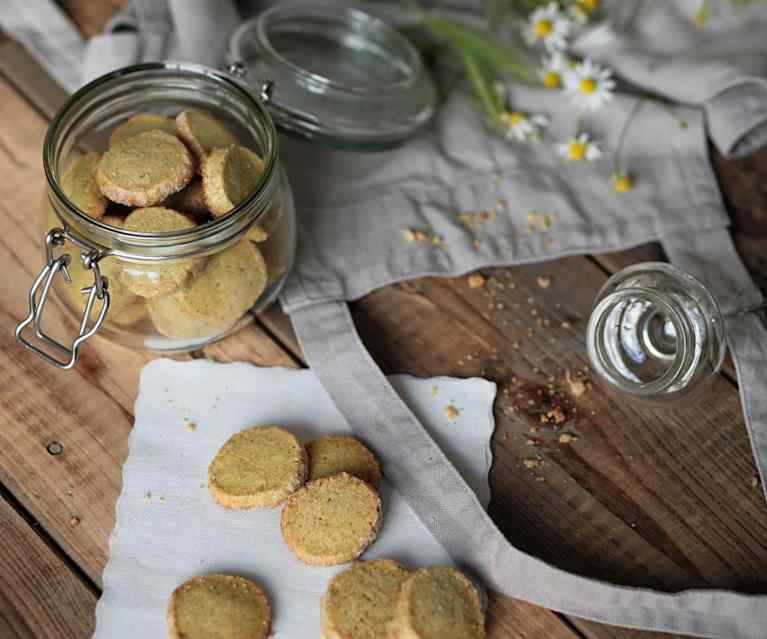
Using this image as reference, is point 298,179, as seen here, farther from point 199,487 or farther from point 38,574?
point 38,574

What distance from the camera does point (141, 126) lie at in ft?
3.14

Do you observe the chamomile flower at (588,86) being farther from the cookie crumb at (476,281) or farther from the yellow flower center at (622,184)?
the cookie crumb at (476,281)

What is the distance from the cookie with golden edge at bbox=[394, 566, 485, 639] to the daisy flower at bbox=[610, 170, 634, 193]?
559 mm

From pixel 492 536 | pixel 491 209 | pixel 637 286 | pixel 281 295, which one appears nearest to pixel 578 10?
A: pixel 491 209

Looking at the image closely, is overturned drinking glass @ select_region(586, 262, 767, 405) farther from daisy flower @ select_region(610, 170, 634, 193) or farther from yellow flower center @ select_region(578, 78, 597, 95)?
yellow flower center @ select_region(578, 78, 597, 95)

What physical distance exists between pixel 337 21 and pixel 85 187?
49cm

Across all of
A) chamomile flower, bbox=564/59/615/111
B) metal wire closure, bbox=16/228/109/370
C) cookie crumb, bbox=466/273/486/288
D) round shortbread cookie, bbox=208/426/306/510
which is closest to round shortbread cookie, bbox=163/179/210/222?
metal wire closure, bbox=16/228/109/370

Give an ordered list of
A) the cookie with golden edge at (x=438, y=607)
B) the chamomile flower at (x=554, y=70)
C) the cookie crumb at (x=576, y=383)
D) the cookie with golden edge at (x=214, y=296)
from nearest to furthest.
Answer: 1. the cookie with golden edge at (x=438, y=607)
2. the cookie with golden edge at (x=214, y=296)
3. the cookie crumb at (x=576, y=383)
4. the chamomile flower at (x=554, y=70)

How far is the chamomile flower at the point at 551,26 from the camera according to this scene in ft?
4.12

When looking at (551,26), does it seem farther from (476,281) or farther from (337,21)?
(476,281)

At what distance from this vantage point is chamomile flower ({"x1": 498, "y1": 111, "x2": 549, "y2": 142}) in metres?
1.21

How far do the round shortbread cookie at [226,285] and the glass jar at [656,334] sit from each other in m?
0.37

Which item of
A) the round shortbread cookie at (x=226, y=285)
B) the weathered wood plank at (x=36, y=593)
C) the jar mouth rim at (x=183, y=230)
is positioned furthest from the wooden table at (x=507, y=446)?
the jar mouth rim at (x=183, y=230)

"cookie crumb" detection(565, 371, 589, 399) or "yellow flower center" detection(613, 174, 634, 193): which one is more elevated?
"yellow flower center" detection(613, 174, 634, 193)
